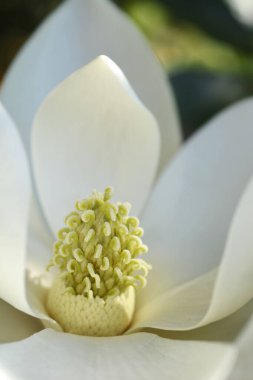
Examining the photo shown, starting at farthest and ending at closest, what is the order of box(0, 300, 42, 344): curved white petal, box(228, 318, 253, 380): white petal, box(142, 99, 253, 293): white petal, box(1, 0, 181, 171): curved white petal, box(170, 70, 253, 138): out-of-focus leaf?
box(170, 70, 253, 138): out-of-focus leaf → box(1, 0, 181, 171): curved white petal → box(142, 99, 253, 293): white petal → box(0, 300, 42, 344): curved white petal → box(228, 318, 253, 380): white petal

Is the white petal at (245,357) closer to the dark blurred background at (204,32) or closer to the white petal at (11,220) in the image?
the white petal at (11,220)

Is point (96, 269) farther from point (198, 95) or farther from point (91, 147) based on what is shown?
point (198, 95)

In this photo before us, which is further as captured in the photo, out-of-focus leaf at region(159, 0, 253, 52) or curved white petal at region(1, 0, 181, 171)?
out-of-focus leaf at region(159, 0, 253, 52)

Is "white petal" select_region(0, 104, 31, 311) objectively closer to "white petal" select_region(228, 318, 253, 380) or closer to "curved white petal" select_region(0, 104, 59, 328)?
"curved white petal" select_region(0, 104, 59, 328)

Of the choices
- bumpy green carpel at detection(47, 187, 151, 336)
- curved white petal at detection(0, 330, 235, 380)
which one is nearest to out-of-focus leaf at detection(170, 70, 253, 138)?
bumpy green carpel at detection(47, 187, 151, 336)

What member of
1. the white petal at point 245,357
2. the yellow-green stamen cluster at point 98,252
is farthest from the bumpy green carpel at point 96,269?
the white petal at point 245,357

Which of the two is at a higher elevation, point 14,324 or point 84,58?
point 84,58

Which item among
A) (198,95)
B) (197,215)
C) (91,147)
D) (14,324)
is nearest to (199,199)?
(197,215)
